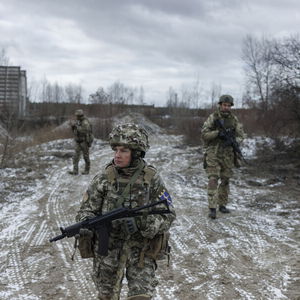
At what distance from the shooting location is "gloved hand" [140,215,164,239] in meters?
2.66

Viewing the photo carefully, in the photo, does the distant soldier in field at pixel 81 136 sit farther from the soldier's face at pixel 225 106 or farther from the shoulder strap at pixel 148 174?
the shoulder strap at pixel 148 174

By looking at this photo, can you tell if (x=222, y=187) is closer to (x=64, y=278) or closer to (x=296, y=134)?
(x=64, y=278)

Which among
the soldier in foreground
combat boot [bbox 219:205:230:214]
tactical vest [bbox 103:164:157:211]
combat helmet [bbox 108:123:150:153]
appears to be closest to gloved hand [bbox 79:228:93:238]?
the soldier in foreground

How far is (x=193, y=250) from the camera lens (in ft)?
16.6

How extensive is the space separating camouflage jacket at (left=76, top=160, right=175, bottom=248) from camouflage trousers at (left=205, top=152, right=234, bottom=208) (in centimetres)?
358

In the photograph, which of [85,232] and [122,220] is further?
[122,220]

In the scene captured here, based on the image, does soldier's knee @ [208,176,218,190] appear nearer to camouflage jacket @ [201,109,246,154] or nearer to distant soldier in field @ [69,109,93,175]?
camouflage jacket @ [201,109,246,154]

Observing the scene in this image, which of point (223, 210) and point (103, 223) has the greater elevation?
point (103, 223)

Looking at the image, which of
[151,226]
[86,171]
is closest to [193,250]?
[151,226]

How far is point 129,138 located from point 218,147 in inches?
153

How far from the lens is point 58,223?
618 cm

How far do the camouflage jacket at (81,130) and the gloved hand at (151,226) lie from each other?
800 centimetres

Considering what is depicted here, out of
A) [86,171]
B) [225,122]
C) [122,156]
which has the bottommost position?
[86,171]

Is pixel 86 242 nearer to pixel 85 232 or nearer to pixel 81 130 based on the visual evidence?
pixel 85 232
